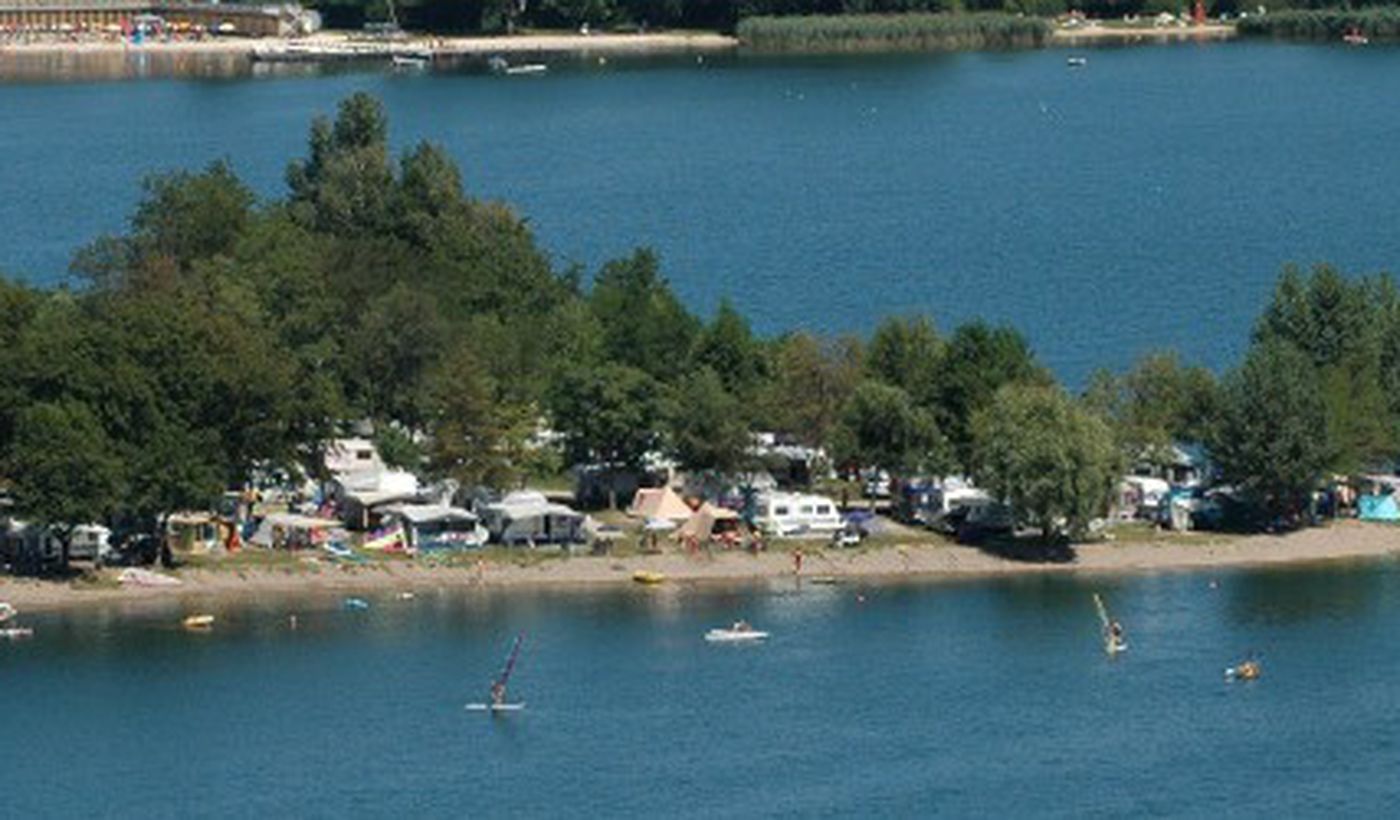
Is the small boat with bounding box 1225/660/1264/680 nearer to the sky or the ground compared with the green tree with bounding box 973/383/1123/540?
nearer to the ground

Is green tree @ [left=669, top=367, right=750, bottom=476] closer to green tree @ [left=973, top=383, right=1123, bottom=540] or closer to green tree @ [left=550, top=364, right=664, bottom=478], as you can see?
green tree @ [left=550, top=364, right=664, bottom=478]

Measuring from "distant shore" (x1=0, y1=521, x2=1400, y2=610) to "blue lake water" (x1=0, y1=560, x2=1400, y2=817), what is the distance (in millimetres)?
652

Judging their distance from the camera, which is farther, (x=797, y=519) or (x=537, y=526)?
(x=797, y=519)

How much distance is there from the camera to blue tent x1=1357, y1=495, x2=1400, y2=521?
85.8 metres

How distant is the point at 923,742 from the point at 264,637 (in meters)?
12.1

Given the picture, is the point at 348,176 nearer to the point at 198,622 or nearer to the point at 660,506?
the point at 660,506

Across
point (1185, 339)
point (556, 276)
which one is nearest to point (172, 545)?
point (556, 276)

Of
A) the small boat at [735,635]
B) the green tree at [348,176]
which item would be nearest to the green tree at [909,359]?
the small boat at [735,635]

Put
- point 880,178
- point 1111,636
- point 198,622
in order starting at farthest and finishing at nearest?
point 880,178 → point 198,622 → point 1111,636

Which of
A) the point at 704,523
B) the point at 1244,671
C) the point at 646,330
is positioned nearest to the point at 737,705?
the point at 1244,671

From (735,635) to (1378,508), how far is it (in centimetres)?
1527

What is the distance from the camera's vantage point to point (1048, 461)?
8175 centimetres

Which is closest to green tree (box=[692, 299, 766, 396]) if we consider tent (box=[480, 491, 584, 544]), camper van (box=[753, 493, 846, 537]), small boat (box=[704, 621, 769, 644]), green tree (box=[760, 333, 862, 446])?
green tree (box=[760, 333, 862, 446])

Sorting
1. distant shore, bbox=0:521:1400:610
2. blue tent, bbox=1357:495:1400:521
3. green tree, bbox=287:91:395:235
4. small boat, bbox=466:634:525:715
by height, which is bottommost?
small boat, bbox=466:634:525:715
